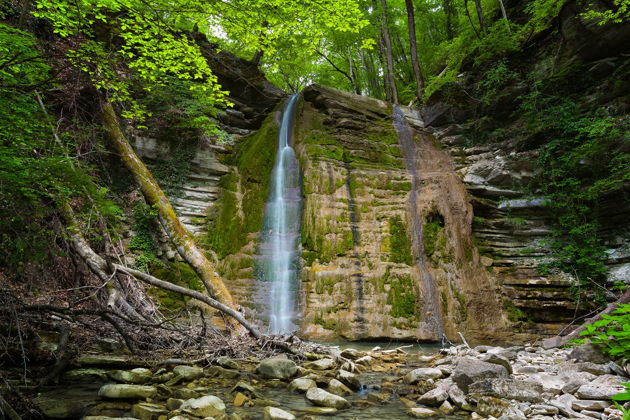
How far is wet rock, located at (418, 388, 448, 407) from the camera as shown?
3569 millimetres

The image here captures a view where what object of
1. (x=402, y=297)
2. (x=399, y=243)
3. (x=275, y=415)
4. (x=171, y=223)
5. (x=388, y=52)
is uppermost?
(x=388, y=52)

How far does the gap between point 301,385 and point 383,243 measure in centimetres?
541

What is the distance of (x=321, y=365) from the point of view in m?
4.70

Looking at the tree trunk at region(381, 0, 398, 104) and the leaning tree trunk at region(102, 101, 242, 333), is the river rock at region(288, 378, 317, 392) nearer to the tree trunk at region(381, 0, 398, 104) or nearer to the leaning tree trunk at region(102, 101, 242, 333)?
the leaning tree trunk at region(102, 101, 242, 333)

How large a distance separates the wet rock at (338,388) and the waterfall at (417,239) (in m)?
4.33

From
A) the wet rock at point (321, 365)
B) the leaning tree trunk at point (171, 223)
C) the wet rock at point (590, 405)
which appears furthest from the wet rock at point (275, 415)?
the leaning tree trunk at point (171, 223)

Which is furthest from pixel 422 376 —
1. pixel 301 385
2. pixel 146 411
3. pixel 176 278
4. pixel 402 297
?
pixel 176 278

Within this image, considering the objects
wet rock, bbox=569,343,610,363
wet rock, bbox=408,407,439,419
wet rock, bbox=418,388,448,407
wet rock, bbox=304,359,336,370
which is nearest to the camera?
wet rock, bbox=408,407,439,419

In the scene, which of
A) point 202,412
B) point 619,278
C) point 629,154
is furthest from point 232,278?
point 629,154

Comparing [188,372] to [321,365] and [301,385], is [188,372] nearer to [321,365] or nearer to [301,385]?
[301,385]

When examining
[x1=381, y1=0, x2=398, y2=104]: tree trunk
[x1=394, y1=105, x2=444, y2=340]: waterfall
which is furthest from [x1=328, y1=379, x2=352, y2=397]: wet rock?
[x1=381, y1=0, x2=398, y2=104]: tree trunk

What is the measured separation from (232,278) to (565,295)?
808cm

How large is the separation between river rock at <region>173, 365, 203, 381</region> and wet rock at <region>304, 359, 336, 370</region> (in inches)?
58.0

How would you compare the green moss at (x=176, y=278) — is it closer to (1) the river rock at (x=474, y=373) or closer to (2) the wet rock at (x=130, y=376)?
(2) the wet rock at (x=130, y=376)
